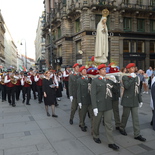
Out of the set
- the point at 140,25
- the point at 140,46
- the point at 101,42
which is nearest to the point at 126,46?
the point at 140,46

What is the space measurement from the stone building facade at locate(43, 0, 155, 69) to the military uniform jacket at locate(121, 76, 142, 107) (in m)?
22.4

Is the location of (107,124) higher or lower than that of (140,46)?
lower

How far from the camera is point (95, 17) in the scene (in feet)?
93.6

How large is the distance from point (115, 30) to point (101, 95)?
25921mm

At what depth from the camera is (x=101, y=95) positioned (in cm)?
478

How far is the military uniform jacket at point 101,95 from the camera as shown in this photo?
474 centimetres

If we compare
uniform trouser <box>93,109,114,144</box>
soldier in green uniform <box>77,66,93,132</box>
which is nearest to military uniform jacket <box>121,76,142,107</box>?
uniform trouser <box>93,109,114,144</box>

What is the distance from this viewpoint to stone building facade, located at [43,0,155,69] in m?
28.1

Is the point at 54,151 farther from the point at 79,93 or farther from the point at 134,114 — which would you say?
the point at 134,114

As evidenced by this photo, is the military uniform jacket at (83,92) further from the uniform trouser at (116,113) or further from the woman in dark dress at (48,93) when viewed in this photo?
the woman in dark dress at (48,93)

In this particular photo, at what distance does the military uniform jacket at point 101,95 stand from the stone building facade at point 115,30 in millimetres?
22879

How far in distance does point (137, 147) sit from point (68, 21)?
101 ft

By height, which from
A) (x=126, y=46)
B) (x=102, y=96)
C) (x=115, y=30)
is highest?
(x=115, y=30)

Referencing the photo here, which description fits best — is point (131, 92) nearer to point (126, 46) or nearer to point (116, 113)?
point (116, 113)
